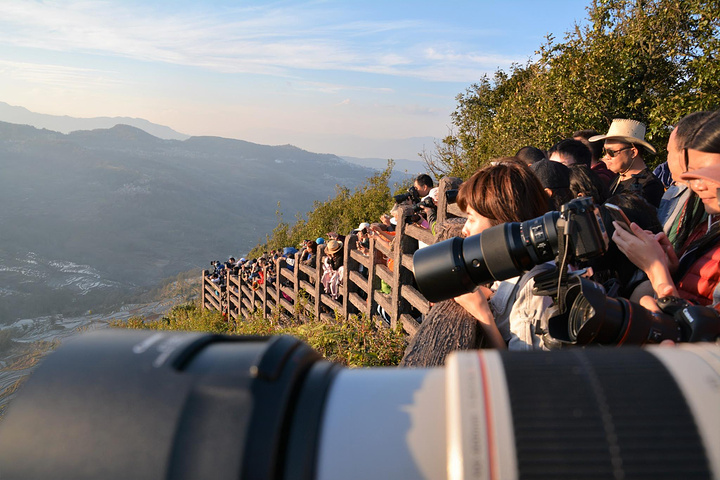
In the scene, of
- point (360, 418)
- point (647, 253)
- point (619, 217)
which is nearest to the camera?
point (360, 418)

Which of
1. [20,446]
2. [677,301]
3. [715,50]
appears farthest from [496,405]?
[715,50]

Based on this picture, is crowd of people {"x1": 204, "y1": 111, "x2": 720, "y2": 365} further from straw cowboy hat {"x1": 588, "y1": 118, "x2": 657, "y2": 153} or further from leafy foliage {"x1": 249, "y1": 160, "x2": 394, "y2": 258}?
leafy foliage {"x1": 249, "y1": 160, "x2": 394, "y2": 258}

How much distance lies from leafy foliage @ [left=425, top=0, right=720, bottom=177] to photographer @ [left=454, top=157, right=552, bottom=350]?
30.2ft

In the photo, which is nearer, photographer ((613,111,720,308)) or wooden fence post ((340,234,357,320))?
photographer ((613,111,720,308))

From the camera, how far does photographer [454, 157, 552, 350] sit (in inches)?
85.3

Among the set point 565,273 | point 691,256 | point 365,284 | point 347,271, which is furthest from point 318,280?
point 565,273

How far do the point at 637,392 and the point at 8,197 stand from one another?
7402 inches

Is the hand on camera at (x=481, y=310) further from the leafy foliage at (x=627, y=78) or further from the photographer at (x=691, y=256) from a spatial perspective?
the leafy foliage at (x=627, y=78)

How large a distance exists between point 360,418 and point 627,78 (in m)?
12.9

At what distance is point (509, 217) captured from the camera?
2170 mm

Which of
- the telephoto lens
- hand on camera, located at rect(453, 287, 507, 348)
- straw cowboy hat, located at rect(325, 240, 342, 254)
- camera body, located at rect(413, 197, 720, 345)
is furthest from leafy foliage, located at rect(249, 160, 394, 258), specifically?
the telephoto lens

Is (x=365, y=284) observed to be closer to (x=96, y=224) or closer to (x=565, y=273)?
(x=565, y=273)

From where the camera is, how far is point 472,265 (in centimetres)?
154

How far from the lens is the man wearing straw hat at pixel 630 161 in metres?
4.11
